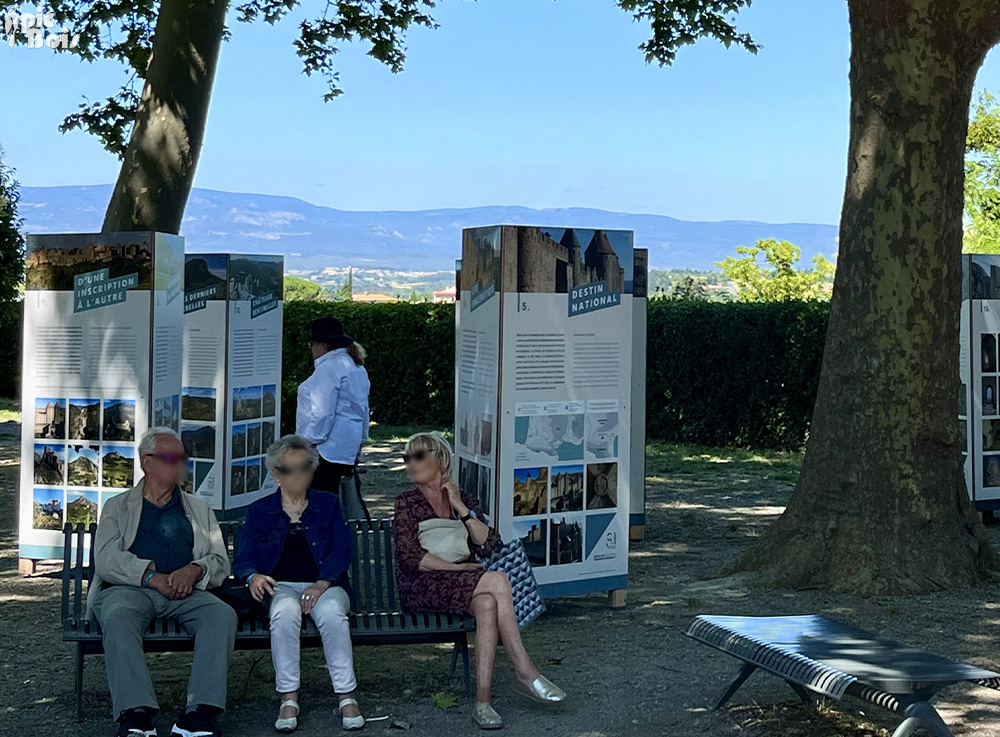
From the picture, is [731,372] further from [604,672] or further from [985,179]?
[985,179]

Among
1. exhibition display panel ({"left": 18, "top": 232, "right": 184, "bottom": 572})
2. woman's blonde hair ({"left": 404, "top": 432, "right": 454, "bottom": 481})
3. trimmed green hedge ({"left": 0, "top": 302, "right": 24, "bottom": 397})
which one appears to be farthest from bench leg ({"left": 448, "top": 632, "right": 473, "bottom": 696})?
trimmed green hedge ({"left": 0, "top": 302, "right": 24, "bottom": 397})

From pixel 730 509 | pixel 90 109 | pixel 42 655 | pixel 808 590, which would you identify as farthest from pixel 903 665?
pixel 90 109

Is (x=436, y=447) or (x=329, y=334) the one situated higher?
(x=329, y=334)

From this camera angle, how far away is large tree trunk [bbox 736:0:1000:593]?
8539 mm

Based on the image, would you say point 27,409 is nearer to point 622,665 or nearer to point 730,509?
point 622,665

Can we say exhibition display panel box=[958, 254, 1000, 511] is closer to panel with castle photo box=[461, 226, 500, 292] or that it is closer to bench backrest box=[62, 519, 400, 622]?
panel with castle photo box=[461, 226, 500, 292]

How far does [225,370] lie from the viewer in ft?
38.8

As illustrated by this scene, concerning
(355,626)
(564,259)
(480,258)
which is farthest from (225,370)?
(355,626)

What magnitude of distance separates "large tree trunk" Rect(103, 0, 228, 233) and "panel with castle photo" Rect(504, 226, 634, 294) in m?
4.53

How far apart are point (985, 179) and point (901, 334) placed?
39.4 m

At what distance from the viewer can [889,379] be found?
28.1 feet

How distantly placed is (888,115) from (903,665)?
4.71 meters

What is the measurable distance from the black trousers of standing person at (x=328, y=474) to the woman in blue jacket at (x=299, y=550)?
2675 millimetres

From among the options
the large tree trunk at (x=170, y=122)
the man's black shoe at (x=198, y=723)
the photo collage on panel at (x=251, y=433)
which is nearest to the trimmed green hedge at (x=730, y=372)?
the photo collage on panel at (x=251, y=433)
